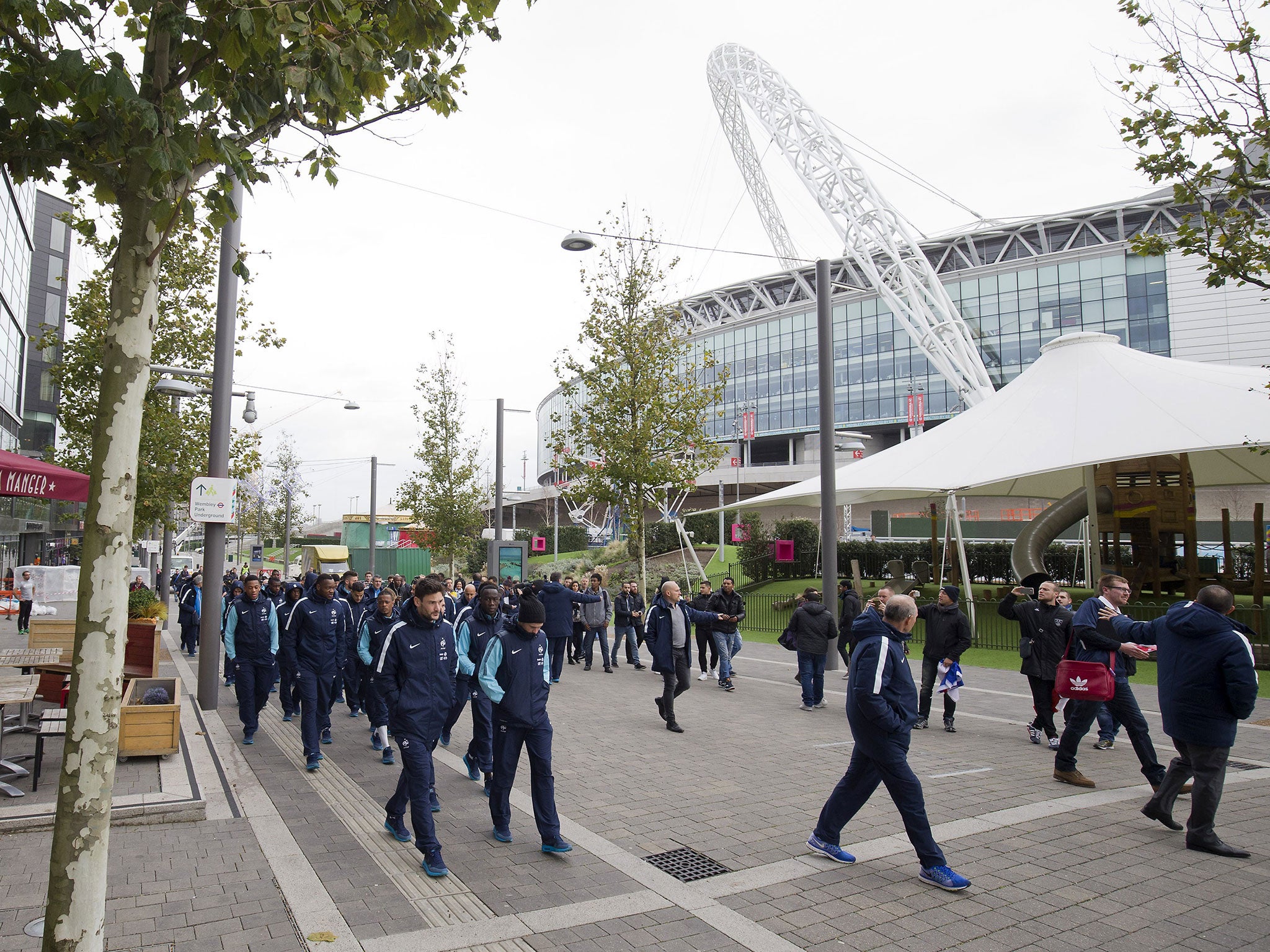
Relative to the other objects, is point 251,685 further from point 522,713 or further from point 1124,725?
point 1124,725

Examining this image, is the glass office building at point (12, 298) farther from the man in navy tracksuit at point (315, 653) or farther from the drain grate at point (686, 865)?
the drain grate at point (686, 865)

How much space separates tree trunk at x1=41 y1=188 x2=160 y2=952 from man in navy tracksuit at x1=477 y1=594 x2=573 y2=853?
256cm

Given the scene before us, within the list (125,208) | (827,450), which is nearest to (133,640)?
(125,208)

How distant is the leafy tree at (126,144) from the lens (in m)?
3.20

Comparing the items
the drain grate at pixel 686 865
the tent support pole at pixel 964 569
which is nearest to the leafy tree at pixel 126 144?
the drain grate at pixel 686 865

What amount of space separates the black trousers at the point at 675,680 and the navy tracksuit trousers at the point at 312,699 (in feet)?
12.0

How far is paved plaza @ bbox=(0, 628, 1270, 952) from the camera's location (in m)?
4.29

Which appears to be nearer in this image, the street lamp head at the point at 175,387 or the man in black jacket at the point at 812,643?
the man in black jacket at the point at 812,643

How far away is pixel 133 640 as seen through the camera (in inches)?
413

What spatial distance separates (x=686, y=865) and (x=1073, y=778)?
154 inches

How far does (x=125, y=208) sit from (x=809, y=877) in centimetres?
502

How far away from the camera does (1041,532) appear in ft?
81.1

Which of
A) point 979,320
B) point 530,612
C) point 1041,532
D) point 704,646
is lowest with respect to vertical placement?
point 704,646

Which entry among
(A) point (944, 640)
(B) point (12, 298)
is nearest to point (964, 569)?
(A) point (944, 640)
